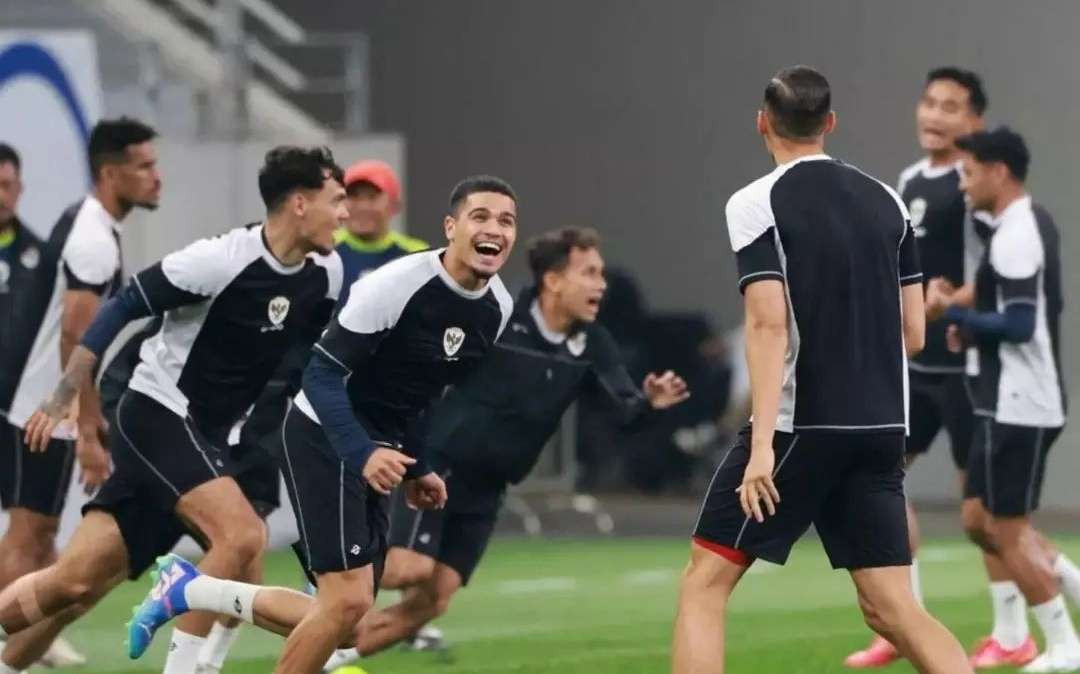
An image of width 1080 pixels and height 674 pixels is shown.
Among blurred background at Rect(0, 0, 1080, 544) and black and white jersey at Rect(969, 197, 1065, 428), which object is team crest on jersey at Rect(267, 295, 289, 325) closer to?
black and white jersey at Rect(969, 197, 1065, 428)

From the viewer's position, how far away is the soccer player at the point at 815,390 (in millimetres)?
7699

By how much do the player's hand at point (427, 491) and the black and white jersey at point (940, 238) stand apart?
3.40 meters

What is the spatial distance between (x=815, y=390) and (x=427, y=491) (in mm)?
1816

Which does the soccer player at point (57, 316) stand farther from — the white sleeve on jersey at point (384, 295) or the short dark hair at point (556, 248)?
the white sleeve on jersey at point (384, 295)

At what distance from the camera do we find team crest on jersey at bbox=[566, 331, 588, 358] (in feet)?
36.2

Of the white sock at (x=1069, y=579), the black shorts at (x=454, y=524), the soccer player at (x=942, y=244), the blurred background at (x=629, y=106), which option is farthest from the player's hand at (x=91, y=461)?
the blurred background at (x=629, y=106)

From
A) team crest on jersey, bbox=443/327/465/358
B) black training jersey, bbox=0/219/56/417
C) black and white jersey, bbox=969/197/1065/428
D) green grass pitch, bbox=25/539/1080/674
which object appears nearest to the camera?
team crest on jersey, bbox=443/327/465/358

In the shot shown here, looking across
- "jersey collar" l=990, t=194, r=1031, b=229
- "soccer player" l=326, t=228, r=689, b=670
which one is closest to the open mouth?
"soccer player" l=326, t=228, r=689, b=670

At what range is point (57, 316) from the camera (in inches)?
458

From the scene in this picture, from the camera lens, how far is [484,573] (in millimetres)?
16453

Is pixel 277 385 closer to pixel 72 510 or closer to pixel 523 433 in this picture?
pixel 523 433

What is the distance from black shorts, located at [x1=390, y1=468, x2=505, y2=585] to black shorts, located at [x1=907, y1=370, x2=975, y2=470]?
6.90 ft

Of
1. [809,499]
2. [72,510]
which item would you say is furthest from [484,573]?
[809,499]

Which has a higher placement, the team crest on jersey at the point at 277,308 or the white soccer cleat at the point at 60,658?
the team crest on jersey at the point at 277,308
